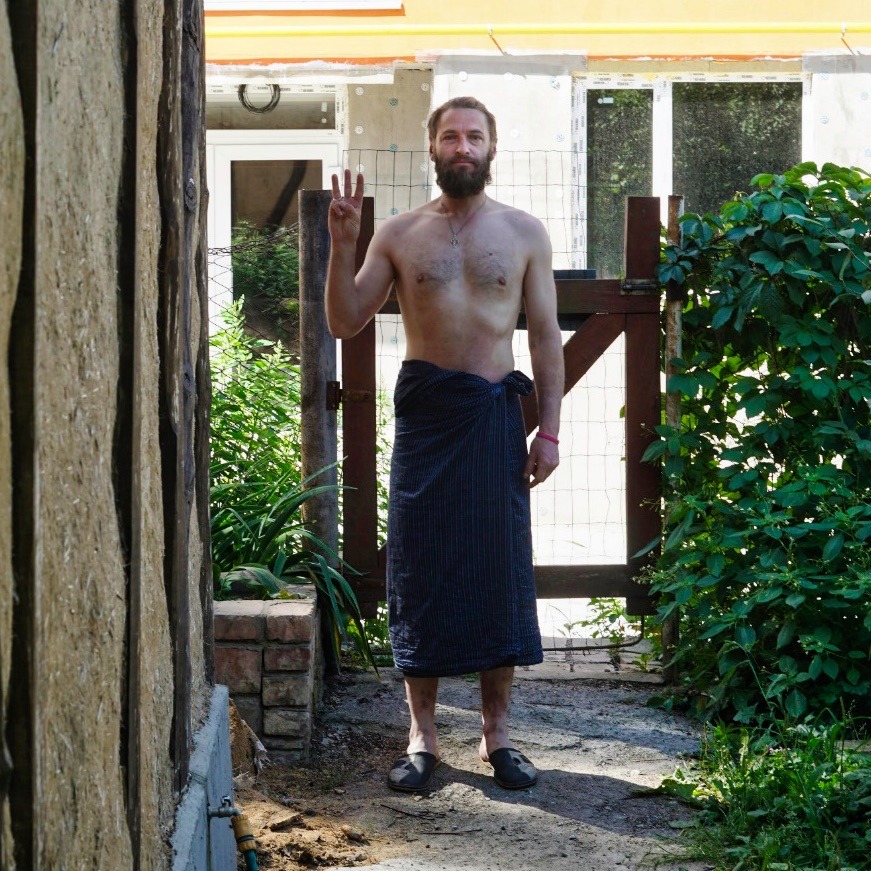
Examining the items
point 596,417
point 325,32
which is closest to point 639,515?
point 596,417

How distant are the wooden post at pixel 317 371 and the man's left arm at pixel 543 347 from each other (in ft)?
3.44

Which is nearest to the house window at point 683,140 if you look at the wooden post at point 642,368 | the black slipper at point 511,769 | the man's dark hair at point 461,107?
the wooden post at point 642,368

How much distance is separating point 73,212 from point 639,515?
3.65 m

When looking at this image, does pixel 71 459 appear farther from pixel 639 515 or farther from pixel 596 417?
pixel 596 417

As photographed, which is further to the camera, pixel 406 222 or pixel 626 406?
pixel 626 406

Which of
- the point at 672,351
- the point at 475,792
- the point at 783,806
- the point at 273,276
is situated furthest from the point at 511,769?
the point at 273,276

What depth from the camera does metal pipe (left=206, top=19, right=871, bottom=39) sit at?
8625mm

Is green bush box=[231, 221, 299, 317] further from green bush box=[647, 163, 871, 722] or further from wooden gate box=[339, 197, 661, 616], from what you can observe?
green bush box=[647, 163, 871, 722]

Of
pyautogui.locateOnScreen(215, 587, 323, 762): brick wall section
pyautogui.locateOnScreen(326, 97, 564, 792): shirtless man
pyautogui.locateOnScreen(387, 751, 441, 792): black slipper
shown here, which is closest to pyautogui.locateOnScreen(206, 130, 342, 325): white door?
pyautogui.locateOnScreen(326, 97, 564, 792): shirtless man

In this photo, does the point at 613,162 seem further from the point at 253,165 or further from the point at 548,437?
the point at 548,437

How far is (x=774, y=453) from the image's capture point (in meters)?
4.45

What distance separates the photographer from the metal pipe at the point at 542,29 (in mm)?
8625

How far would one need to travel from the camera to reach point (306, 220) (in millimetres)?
4551

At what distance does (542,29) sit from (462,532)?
19.7ft
